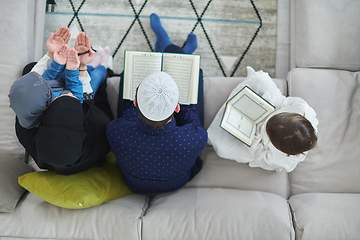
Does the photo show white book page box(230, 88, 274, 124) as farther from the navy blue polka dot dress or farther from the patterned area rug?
the patterned area rug

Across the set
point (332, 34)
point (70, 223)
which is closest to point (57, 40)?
point (70, 223)

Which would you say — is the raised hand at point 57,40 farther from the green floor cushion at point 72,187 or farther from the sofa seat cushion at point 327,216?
the sofa seat cushion at point 327,216

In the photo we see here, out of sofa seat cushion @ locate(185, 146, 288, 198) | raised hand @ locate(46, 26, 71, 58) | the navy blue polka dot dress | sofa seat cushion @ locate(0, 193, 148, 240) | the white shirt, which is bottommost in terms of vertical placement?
sofa seat cushion @ locate(0, 193, 148, 240)

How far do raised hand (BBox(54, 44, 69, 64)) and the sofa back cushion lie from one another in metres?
1.52

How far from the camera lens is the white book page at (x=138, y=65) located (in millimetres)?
1418

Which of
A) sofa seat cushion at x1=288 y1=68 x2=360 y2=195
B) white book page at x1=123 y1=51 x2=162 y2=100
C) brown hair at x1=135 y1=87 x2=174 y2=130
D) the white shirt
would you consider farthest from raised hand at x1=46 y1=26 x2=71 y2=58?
sofa seat cushion at x1=288 y1=68 x2=360 y2=195

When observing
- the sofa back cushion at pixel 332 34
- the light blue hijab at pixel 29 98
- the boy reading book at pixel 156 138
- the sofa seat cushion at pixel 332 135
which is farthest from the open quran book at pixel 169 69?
the sofa back cushion at pixel 332 34

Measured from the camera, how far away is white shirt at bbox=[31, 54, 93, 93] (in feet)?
4.47

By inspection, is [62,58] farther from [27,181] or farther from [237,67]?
[237,67]

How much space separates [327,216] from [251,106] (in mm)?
698

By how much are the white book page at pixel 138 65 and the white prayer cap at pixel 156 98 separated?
0.41m

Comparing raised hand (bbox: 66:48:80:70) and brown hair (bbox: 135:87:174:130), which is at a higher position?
raised hand (bbox: 66:48:80:70)

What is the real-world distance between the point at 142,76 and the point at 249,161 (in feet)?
2.75

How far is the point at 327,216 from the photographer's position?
1.25 meters
